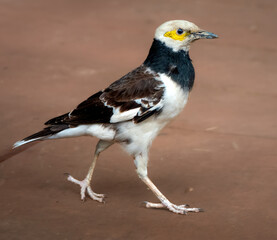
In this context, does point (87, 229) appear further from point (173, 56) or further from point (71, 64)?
point (71, 64)

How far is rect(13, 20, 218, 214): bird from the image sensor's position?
158 inches

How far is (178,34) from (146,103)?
0.53m

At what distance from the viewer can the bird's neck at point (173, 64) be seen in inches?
159

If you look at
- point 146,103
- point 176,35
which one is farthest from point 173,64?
point 146,103

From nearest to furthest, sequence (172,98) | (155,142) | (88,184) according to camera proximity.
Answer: (172,98) < (88,184) < (155,142)

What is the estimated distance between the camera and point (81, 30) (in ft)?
27.0

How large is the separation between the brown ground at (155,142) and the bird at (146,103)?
13.5 inches

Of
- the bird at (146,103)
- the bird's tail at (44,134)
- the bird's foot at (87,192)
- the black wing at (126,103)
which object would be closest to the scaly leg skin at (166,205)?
the bird at (146,103)

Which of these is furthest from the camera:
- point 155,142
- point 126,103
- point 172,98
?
point 155,142

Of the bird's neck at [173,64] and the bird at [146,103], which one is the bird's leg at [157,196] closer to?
the bird at [146,103]

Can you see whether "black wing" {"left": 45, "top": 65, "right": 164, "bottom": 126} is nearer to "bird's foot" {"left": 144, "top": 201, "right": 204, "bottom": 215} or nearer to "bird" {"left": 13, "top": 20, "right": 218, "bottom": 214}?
"bird" {"left": 13, "top": 20, "right": 218, "bottom": 214}

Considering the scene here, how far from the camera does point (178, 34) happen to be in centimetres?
408

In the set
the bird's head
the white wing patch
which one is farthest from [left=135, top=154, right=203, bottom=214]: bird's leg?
the bird's head

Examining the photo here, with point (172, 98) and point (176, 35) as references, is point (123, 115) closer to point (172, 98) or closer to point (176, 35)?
point (172, 98)
